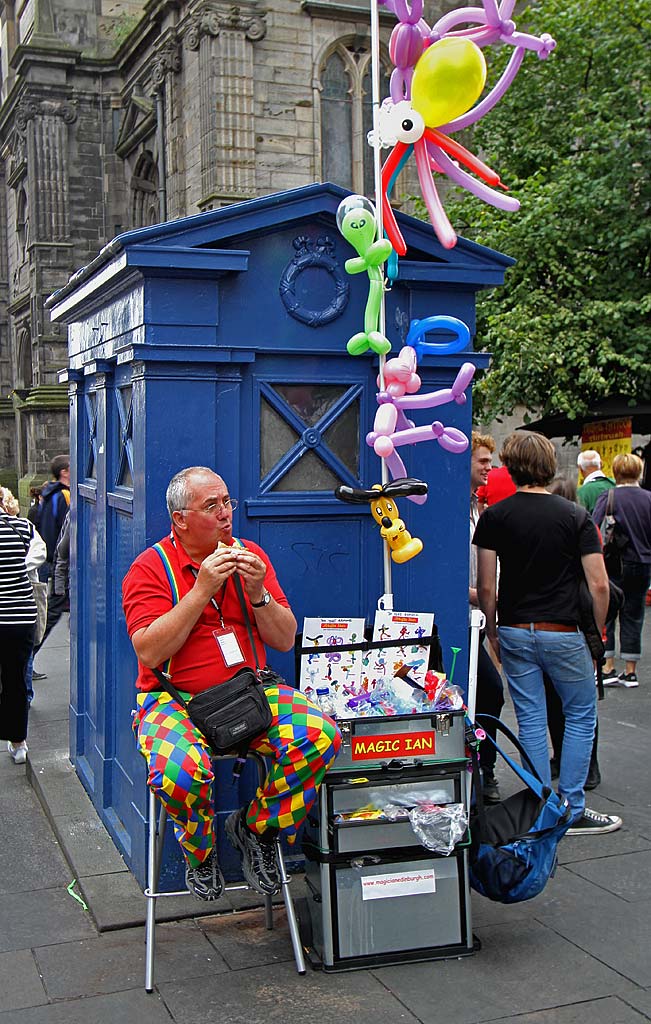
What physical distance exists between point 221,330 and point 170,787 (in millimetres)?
1846

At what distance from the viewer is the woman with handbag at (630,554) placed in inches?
337

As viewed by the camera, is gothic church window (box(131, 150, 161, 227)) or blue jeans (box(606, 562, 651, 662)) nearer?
blue jeans (box(606, 562, 651, 662))

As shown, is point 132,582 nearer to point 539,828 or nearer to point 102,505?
point 102,505

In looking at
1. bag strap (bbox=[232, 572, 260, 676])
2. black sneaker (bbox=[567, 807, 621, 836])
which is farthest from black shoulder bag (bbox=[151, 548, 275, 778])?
black sneaker (bbox=[567, 807, 621, 836])

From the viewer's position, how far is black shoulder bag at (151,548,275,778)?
3602 mm

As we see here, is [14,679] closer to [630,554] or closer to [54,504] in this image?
[54,504]

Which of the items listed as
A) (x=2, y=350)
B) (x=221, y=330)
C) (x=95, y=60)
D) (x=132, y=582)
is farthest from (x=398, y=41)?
(x=2, y=350)

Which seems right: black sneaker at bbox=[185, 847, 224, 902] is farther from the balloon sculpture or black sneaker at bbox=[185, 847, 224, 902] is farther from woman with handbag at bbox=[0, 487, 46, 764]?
woman with handbag at bbox=[0, 487, 46, 764]

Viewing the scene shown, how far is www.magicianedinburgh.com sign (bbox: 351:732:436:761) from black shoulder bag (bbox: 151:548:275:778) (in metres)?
0.39

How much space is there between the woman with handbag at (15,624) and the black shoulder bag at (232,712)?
2.79m

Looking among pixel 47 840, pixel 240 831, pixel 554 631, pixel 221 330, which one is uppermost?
pixel 221 330

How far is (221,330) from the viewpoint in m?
4.36

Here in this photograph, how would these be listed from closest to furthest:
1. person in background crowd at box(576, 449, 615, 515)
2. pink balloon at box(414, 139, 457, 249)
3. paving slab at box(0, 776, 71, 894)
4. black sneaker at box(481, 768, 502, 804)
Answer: pink balloon at box(414, 139, 457, 249) → paving slab at box(0, 776, 71, 894) → black sneaker at box(481, 768, 502, 804) → person in background crowd at box(576, 449, 615, 515)

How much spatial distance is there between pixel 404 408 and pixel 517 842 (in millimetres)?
1741
